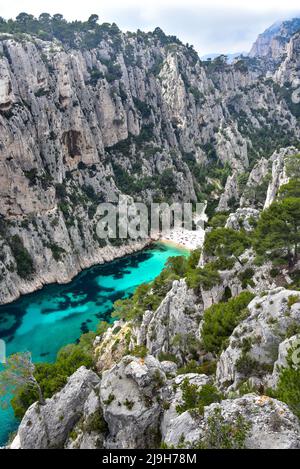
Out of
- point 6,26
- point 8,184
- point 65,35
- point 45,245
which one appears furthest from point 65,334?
point 65,35

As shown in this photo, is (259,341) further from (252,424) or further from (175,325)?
(175,325)

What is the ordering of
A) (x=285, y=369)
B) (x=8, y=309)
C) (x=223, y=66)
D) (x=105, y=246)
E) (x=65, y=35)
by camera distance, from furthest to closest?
(x=223, y=66)
(x=65, y=35)
(x=105, y=246)
(x=8, y=309)
(x=285, y=369)

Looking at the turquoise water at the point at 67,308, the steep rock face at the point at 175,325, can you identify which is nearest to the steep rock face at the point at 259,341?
the steep rock face at the point at 175,325

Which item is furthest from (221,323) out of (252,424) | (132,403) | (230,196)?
(230,196)

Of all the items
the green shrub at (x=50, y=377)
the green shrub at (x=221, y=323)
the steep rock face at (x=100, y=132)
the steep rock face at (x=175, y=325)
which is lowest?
the green shrub at (x=50, y=377)

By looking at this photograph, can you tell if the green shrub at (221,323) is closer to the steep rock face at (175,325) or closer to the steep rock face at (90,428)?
the steep rock face at (175,325)

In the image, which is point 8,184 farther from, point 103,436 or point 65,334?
point 103,436

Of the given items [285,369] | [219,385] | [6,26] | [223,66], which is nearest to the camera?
[285,369]
